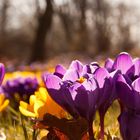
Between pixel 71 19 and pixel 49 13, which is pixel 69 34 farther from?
pixel 49 13

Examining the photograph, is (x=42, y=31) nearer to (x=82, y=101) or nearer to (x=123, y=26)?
(x=123, y=26)

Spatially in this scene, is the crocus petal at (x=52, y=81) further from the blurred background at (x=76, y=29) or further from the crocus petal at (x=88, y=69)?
the blurred background at (x=76, y=29)

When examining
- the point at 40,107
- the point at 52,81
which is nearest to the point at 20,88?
the point at 40,107

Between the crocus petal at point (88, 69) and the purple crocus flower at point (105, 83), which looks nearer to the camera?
the purple crocus flower at point (105, 83)

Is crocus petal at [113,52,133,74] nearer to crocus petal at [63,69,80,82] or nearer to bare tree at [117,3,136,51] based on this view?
crocus petal at [63,69,80,82]

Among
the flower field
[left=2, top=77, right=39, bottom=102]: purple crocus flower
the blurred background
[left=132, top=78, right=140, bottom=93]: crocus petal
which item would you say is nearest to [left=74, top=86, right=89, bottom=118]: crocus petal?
the flower field

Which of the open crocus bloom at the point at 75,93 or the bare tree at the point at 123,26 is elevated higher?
the bare tree at the point at 123,26

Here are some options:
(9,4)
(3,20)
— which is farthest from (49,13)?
(3,20)

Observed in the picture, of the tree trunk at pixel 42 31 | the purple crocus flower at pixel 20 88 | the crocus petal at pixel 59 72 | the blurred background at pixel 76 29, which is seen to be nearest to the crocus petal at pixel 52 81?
the crocus petal at pixel 59 72

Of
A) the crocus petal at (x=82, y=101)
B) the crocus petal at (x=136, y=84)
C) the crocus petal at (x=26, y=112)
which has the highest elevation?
the crocus petal at (x=136, y=84)
